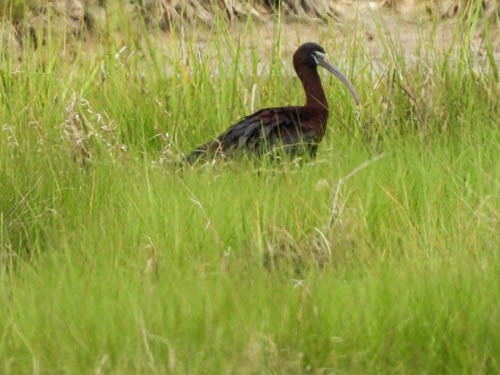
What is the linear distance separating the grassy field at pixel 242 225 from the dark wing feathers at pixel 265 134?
195 millimetres

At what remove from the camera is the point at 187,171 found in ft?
16.1

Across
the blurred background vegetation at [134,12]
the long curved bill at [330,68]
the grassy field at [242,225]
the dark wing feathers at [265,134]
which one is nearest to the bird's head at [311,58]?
the long curved bill at [330,68]

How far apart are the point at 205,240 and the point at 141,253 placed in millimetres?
240

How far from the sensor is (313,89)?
6117 millimetres

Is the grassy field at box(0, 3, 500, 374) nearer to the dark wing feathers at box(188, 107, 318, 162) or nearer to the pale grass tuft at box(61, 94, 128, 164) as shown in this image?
the pale grass tuft at box(61, 94, 128, 164)

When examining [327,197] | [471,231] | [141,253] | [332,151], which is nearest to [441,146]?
[332,151]

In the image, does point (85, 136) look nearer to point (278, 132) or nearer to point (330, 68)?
point (278, 132)

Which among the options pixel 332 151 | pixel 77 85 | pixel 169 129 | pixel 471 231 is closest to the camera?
pixel 471 231


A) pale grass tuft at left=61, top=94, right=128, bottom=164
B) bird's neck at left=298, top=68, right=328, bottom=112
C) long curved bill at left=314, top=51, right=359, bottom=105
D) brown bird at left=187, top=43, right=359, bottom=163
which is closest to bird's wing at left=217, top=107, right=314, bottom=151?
brown bird at left=187, top=43, right=359, bottom=163

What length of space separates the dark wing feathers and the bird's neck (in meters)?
0.21

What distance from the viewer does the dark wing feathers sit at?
5453mm

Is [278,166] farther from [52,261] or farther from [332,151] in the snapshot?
[52,261]

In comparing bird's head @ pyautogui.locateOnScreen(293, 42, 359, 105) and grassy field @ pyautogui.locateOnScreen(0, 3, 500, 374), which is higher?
bird's head @ pyautogui.locateOnScreen(293, 42, 359, 105)

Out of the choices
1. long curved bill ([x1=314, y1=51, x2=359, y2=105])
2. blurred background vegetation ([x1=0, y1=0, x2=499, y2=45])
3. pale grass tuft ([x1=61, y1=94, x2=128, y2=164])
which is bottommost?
blurred background vegetation ([x1=0, y1=0, x2=499, y2=45])
